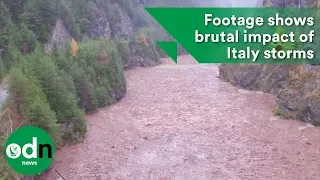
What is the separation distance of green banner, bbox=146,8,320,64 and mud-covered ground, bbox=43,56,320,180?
241 inches

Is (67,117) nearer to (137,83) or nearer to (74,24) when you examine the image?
(137,83)

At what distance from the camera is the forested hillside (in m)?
15.2

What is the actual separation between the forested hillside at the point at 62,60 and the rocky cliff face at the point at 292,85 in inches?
466

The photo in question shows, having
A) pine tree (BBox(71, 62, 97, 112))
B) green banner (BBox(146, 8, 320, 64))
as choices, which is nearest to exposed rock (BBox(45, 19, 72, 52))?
pine tree (BBox(71, 62, 97, 112))

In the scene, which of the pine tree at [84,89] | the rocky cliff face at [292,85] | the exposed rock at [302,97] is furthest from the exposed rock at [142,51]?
the exposed rock at [302,97]

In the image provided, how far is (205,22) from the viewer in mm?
9945

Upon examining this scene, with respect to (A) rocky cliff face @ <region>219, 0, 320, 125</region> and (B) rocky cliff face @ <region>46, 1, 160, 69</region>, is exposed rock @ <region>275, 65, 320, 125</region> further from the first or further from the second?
(B) rocky cliff face @ <region>46, 1, 160, 69</region>

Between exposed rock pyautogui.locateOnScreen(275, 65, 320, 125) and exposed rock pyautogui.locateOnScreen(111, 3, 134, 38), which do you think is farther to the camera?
exposed rock pyautogui.locateOnScreen(111, 3, 134, 38)

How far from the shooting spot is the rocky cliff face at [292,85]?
892 inches

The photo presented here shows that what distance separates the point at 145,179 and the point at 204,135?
6784 millimetres

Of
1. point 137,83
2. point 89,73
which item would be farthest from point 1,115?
point 137,83

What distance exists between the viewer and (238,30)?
10.1m

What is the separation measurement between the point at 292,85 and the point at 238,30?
16552 millimetres

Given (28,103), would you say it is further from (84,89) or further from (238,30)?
(84,89)
